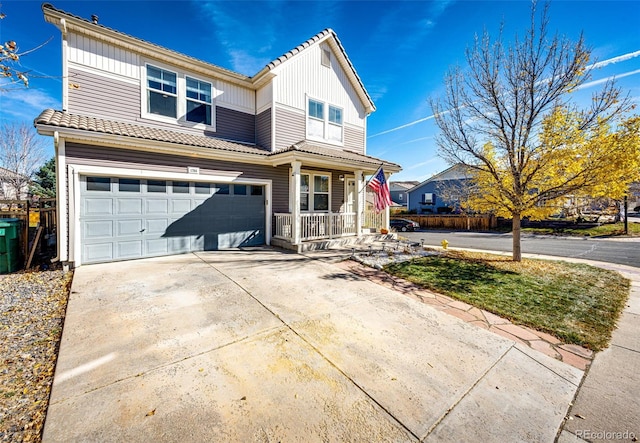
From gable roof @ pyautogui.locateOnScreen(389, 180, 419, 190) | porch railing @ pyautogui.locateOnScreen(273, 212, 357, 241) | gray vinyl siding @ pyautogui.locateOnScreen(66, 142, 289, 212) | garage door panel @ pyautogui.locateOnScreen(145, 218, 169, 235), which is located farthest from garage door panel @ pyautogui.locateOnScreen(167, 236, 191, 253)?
gable roof @ pyautogui.locateOnScreen(389, 180, 419, 190)

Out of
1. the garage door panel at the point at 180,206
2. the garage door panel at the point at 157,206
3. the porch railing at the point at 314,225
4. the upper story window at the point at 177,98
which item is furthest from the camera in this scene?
the porch railing at the point at 314,225

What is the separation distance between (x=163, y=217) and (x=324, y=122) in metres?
7.67

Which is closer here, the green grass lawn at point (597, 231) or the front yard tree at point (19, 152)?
the green grass lawn at point (597, 231)

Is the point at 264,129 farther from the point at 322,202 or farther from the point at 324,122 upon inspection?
the point at 322,202

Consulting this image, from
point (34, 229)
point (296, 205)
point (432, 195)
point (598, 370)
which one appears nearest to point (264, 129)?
point (296, 205)

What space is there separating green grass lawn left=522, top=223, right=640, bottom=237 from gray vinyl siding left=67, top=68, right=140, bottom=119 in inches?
998

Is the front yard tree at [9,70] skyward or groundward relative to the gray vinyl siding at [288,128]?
groundward

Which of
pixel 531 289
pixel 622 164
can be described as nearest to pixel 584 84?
pixel 622 164

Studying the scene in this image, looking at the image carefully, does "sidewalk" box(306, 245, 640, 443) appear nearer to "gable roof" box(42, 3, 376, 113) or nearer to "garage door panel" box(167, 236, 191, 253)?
"garage door panel" box(167, 236, 191, 253)

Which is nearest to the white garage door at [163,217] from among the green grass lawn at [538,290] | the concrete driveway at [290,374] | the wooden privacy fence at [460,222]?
the concrete driveway at [290,374]

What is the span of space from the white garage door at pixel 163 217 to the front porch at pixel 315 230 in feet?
2.80

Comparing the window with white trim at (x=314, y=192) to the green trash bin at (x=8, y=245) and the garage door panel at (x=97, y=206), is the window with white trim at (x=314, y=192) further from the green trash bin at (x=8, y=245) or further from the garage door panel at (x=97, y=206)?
the green trash bin at (x=8, y=245)

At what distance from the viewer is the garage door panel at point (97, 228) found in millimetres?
6717

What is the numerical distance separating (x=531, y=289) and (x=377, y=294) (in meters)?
3.41
